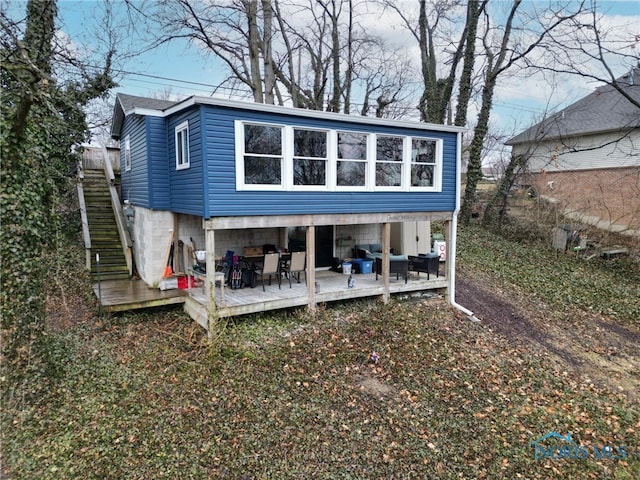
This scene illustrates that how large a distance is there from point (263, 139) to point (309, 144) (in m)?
1.08

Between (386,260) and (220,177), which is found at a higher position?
(220,177)

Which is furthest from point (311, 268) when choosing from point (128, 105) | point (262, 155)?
point (128, 105)

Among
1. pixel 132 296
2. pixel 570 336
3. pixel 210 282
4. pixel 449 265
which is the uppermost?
pixel 210 282

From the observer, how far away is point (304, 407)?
5.61 metres

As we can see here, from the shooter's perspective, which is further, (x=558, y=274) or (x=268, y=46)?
(x=268, y=46)

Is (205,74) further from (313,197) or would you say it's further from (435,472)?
(435,472)

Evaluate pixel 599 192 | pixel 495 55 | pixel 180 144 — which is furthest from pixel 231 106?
pixel 599 192

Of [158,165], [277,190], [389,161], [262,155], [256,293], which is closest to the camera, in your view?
[262,155]

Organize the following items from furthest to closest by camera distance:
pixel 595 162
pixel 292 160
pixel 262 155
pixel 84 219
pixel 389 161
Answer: pixel 595 162, pixel 84 219, pixel 389 161, pixel 292 160, pixel 262 155

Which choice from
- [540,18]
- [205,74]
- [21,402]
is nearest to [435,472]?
[21,402]

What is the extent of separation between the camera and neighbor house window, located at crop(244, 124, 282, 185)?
7.61 meters

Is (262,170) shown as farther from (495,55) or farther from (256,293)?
(495,55)

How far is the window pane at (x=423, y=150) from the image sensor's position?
9.70 metres

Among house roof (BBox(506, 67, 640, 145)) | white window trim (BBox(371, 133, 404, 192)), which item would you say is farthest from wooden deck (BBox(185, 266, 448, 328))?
house roof (BBox(506, 67, 640, 145))
